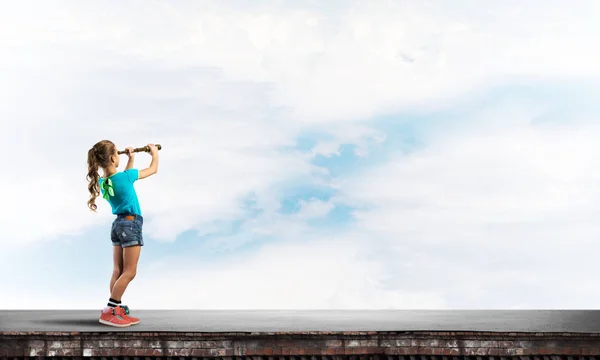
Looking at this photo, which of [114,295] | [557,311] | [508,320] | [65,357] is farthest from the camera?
[557,311]

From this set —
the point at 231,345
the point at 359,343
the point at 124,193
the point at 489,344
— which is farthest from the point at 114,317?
the point at 489,344

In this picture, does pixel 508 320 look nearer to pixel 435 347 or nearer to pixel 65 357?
pixel 435 347

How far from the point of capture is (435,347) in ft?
30.5

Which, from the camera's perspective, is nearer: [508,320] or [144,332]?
[144,332]

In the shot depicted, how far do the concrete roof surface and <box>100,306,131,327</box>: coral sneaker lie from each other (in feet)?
0.42

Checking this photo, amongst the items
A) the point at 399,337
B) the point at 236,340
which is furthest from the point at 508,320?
the point at 236,340

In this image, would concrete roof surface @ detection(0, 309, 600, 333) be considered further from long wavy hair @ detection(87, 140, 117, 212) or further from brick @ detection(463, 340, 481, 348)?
long wavy hair @ detection(87, 140, 117, 212)

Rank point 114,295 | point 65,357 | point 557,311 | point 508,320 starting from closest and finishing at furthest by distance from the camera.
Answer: point 65,357, point 114,295, point 508,320, point 557,311

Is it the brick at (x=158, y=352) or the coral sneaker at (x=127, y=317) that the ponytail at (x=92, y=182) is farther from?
the brick at (x=158, y=352)

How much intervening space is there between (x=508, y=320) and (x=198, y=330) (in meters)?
4.69

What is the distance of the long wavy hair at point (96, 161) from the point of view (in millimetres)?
10602

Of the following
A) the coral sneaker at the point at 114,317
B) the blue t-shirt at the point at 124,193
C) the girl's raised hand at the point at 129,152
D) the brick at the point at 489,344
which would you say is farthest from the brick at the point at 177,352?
the brick at the point at 489,344

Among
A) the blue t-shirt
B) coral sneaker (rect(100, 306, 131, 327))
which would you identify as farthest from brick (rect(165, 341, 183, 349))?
the blue t-shirt

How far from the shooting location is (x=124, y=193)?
10.5 meters
